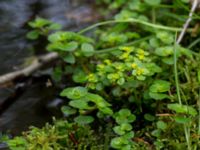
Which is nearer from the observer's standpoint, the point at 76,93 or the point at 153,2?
the point at 76,93

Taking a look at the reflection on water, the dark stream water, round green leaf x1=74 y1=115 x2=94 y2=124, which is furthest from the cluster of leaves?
the reflection on water

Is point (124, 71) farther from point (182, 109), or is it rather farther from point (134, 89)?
point (182, 109)

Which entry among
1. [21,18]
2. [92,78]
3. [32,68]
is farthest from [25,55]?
[92,78]

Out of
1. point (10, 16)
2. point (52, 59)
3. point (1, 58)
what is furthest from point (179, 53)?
point (10, 16)

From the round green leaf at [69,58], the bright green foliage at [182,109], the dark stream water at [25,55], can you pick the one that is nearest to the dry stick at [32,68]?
the dark stream water at [25,55]

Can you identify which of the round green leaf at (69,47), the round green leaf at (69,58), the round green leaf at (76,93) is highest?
the round green leaf at (69,47)

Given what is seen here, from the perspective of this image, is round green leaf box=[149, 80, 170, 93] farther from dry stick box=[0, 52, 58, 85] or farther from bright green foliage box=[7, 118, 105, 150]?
dry stick box=[0, 52, 58, 85]

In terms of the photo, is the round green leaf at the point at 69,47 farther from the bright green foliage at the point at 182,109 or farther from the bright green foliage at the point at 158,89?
the bright green foliage at the point at 182,109
